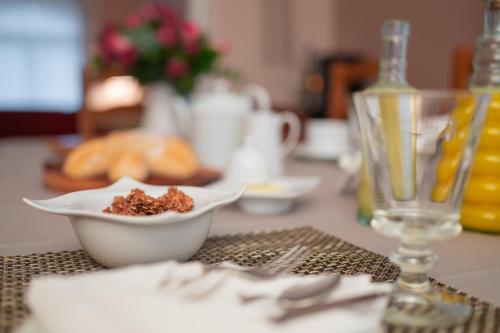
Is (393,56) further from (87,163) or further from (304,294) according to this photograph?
(87,163)

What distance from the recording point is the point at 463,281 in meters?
0.53

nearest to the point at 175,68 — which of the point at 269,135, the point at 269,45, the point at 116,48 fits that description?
the point at 116,48

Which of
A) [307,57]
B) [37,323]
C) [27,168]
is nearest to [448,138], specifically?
[37,323]

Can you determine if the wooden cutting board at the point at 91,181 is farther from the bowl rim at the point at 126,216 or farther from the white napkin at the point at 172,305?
the white napkin at the point at 172,305

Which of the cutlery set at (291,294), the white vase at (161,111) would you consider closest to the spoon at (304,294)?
the cutlery set at (291,294)

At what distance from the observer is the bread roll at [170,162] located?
101cm

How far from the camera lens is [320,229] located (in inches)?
29.3

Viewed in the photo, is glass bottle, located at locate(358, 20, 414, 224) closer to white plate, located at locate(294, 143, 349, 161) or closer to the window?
white plate, located at locate(294, 143, 349, 161)

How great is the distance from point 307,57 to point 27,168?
3.36 m

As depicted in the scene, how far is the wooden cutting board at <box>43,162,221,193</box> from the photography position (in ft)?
3.19

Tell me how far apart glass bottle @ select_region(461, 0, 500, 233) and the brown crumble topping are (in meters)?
0.38

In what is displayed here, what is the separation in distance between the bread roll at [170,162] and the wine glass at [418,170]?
0.55 m

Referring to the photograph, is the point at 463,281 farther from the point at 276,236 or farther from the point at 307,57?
the point at 307,57

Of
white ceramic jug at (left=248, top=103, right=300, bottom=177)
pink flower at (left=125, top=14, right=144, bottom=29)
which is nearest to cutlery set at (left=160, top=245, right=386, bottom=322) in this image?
white ceramic jug at (left=248, top=103, right=300, bottom=177)
